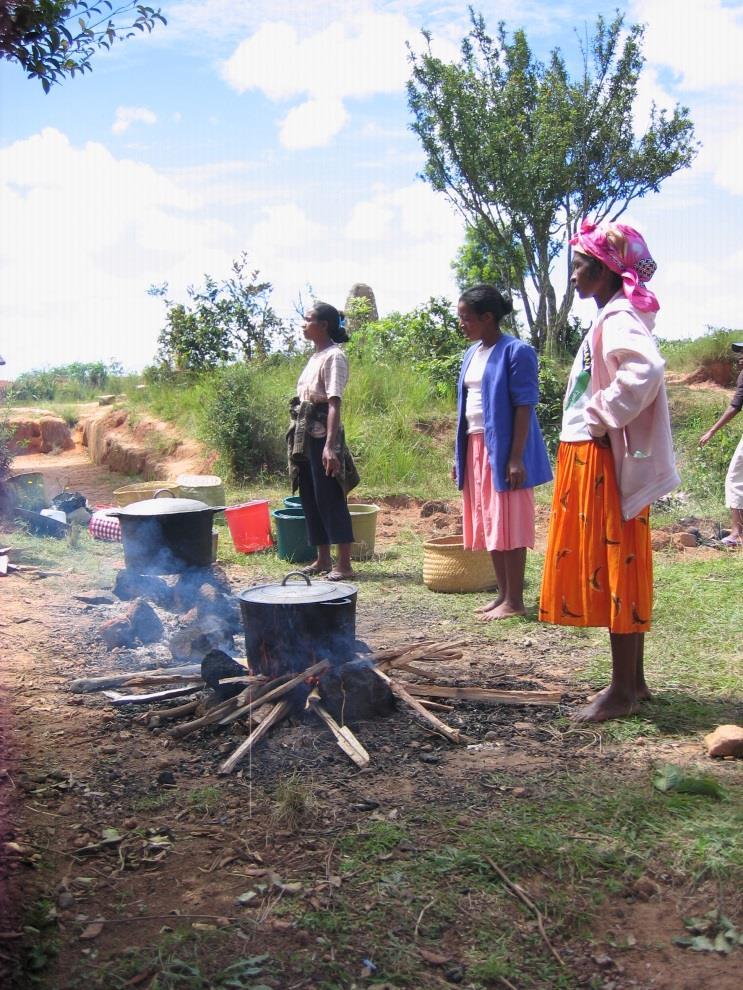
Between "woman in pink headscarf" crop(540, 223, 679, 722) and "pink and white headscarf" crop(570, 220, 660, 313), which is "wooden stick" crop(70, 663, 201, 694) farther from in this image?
"pink and white headscarf" crop(570, 220, 660, 313)

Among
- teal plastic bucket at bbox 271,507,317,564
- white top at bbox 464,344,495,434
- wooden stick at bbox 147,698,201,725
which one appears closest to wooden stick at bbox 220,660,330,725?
wooden stick at bbox 147,698,201,725

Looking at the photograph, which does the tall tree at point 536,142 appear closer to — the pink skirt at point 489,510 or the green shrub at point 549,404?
the green shrub at point 549,404

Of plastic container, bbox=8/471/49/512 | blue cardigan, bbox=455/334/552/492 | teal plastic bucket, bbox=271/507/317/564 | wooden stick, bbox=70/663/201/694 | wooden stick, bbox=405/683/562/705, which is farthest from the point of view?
plastic container, bbox=8/471/49/512

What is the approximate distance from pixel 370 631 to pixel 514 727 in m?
1.75

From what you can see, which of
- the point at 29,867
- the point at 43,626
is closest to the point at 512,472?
the point at 43,626

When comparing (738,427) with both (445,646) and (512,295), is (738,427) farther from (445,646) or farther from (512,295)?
(445,646)

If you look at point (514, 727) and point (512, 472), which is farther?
point (512, 472)

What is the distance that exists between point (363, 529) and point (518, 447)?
8.42 feet

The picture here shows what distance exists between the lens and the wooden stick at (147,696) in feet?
13.6

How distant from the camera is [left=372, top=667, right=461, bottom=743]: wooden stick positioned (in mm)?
3680

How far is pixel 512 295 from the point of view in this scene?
17.6 meters

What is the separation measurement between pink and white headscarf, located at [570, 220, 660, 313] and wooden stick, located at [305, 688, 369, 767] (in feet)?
6.68

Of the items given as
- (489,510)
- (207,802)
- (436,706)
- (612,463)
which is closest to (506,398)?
(489,510)

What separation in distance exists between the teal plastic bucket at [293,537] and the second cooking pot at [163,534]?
1355 mm
